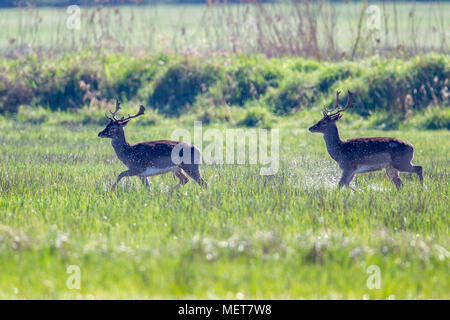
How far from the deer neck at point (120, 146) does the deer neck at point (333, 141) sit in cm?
263

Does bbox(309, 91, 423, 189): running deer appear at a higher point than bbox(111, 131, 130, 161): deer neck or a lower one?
lower

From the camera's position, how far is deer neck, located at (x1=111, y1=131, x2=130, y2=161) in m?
8.93

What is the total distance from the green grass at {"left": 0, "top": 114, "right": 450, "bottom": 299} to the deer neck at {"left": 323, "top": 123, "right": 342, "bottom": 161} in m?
0.37

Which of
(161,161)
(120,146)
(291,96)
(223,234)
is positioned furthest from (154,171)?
(291,96)

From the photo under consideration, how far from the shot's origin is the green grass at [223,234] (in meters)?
4.89

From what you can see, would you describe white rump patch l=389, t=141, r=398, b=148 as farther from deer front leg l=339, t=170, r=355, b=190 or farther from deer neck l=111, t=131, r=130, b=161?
deer neck l=111, t=131, r=130, b=161

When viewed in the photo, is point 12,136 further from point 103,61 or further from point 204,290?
point 204,290

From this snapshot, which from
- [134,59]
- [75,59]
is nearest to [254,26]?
[134,59]

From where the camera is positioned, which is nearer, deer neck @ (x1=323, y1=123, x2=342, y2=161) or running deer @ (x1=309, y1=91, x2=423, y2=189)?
running deer @ (x1=309, y1=91, x2=423, y2=189)

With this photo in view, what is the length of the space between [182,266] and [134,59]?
1403 cm

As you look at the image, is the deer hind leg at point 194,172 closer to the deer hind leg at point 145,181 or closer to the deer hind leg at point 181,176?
the deer hind leg at point 181,176

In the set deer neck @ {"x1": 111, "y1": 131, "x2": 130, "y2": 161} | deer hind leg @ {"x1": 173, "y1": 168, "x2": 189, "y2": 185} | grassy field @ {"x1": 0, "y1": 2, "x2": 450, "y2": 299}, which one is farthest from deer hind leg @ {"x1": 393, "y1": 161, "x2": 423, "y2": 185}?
deer neck @ {"x1": 111, "y1": 131, "x2": 130, "y2": 161}

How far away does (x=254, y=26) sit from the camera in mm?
19906

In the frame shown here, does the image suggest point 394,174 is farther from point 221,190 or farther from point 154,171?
point 154,171
